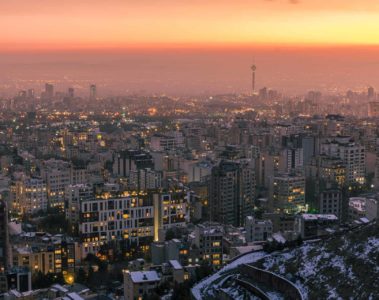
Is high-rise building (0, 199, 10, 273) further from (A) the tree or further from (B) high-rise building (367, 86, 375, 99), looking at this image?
(B) high-rise building (367, 86, 375, 99)

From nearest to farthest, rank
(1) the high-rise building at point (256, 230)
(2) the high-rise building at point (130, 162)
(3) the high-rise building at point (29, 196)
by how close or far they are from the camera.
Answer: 1. (1) the high-rise building at point (256, 230)
2. (3) the high-rise building at point (29, 196)
3. (2) the high-rise building at point (130, 162)

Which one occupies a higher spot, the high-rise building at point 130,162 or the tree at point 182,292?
the tree at point 182,292

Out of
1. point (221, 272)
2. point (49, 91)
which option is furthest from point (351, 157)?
point (49, 91)

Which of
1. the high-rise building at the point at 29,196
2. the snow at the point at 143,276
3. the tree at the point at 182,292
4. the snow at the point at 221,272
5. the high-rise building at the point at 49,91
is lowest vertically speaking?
the high-rise building at the point at 29,196

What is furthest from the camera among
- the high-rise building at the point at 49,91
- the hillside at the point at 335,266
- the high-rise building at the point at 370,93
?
the high-rise building at the point at 49,91

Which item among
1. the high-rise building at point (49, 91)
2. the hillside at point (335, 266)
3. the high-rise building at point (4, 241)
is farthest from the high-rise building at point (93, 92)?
the hillside at point (335, 266)

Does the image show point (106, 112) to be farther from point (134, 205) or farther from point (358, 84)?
point (134, 205)

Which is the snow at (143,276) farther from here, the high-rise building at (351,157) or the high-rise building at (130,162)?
the high-rise building at (351,157)

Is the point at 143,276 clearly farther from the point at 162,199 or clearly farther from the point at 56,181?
the point at 56,181

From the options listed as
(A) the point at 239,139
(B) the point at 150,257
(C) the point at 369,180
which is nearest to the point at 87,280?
(B) the point at 150,257
